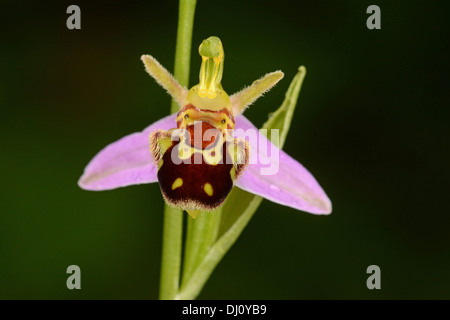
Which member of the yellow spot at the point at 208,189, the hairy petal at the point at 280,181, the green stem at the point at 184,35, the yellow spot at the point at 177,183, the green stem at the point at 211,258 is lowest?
the green stem at the point at 211,258

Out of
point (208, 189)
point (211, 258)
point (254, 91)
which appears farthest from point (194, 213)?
point (254, 91)

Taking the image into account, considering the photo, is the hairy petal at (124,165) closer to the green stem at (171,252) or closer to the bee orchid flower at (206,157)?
the bee orchid flower at (206,157)

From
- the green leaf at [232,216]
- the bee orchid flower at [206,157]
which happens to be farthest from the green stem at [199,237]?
the bee orchid flower at [206,157]

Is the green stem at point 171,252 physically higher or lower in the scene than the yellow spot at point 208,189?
lower

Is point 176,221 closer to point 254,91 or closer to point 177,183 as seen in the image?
point 177,183

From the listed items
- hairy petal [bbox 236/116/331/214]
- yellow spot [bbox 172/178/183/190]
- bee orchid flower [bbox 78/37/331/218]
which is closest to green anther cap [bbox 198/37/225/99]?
bee orchid flower [bbox 78/37/331/218]

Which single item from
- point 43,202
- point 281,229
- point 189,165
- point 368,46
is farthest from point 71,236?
point 368,46

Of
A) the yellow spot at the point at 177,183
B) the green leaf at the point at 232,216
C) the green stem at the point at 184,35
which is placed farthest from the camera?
the green leaf at the point at 232,216

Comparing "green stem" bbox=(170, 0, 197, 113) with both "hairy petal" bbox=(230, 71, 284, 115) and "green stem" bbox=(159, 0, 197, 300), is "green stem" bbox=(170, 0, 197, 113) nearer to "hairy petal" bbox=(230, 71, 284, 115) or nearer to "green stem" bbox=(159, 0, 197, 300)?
"green stem" bbox=(159, 0, 197, 300)

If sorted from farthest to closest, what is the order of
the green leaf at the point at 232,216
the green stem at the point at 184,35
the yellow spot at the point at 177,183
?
the green leaf at the point at 232,216 < the green stem at the point at 184,35 < the yellow spot at the point at 177,183
